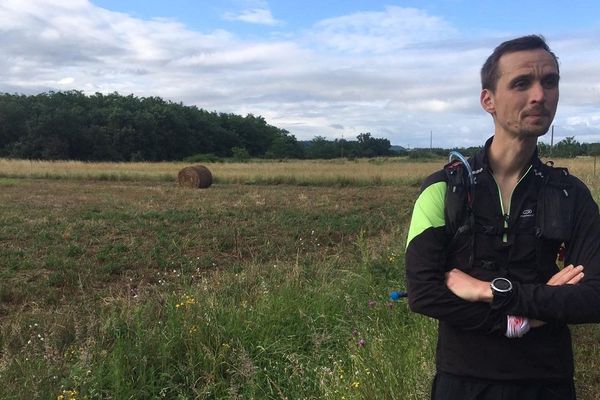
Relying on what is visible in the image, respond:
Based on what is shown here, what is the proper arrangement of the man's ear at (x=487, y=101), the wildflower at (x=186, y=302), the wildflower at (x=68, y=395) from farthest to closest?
the wildflower at (x=186, y=302) → the wildflower at (x=68, y=395) → the man's ear at (x=487, y=101)

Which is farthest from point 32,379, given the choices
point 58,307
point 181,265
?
point 181,265

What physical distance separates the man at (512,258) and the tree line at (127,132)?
65.1 metres

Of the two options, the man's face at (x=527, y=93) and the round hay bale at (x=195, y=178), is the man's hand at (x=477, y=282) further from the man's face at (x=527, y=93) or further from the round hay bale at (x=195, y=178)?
the round hay bale at (x=195, y=178)

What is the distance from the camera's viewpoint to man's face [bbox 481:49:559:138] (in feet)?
6.04

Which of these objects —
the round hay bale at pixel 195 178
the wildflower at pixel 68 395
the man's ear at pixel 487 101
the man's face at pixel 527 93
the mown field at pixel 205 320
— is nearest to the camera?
the man's face at pixel 527 93

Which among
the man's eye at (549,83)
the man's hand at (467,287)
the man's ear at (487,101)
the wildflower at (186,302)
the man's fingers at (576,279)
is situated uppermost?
the man's eye at (549,83)

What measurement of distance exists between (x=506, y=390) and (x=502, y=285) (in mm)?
355

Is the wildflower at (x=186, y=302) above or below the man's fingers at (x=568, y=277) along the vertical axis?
below

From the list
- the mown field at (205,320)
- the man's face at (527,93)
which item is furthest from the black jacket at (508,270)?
the mown field at (205,320)

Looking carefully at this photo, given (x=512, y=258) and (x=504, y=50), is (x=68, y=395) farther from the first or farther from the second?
(x=504, y=50)

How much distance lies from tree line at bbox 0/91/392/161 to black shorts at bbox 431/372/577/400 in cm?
6524

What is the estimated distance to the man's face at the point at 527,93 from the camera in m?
1.84

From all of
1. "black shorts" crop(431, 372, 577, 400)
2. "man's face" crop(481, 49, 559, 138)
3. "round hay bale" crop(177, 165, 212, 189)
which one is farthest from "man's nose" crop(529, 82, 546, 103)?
"round hay bale" crop(177, 165, 212, 189)

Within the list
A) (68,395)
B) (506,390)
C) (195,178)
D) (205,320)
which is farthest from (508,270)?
(195,178)
